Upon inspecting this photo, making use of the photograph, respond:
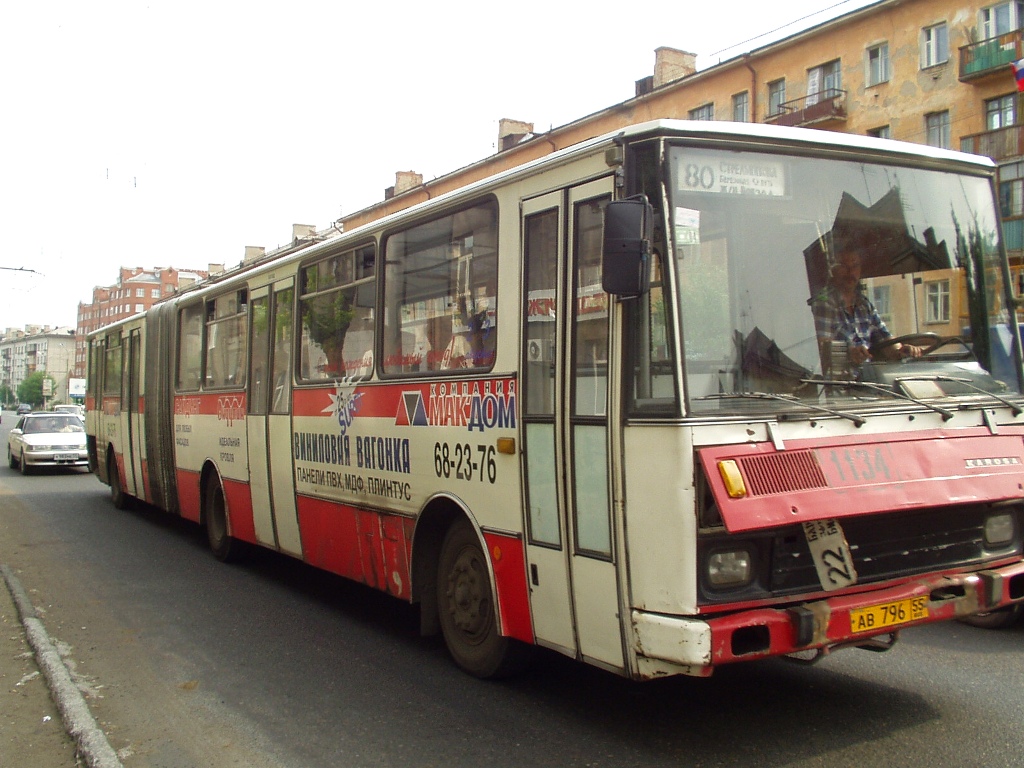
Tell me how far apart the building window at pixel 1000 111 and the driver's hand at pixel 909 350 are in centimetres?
3057

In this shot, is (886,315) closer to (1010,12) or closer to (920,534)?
(920,534)

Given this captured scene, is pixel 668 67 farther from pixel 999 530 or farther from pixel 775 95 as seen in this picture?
pixel 999 530

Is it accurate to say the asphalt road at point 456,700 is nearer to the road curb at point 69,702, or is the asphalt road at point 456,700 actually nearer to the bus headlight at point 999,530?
the road curb at point 69,702

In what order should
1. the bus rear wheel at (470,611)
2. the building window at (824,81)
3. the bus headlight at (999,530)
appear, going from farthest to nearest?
the building window at (824,81) < the bus rear wheel at (470,611) < the bus headlight at (999,530)

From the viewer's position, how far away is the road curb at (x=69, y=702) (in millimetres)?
5105

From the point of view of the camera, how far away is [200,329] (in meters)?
12.0

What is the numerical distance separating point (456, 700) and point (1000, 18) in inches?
1338

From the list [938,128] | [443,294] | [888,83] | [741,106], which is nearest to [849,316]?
[443,294]

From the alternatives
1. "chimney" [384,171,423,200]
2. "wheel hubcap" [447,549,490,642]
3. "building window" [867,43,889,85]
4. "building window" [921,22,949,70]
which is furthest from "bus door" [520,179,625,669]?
"chimney" [384,171,423,200]

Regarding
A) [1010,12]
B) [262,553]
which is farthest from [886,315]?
[1010,12]

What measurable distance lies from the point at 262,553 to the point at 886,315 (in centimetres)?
842

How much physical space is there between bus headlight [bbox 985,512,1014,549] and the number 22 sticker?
3.38ft

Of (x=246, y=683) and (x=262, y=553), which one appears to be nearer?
(x=246, y=683)

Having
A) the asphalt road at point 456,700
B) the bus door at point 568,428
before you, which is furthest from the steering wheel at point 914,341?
the asphalt road at point 456,700
